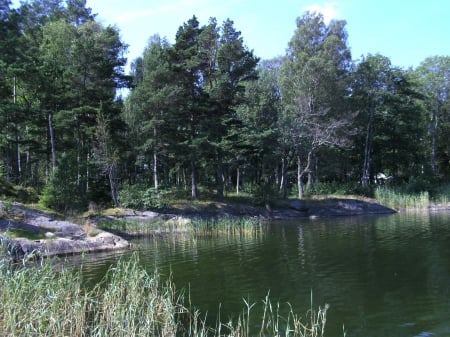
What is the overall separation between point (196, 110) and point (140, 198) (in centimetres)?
1028

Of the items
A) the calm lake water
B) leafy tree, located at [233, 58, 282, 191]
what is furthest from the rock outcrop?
leafy tree, located at [233, 58, 282, 191]

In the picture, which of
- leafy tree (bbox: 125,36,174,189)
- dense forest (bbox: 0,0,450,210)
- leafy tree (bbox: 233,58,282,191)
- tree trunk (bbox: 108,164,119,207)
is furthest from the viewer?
leafy tree (bbox: 233,58,282,191)

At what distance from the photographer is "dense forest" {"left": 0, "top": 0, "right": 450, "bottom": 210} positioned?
3541 centimetres

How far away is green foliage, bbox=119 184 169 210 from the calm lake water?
9.06 metres

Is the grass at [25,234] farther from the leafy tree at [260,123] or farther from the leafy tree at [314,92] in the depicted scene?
the leafy tree at [314,92]

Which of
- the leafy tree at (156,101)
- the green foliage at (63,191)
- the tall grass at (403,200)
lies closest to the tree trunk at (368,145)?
the tall grass at (403,200)

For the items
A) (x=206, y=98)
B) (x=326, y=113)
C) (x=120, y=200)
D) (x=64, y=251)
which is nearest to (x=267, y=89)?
(x=326, y=113)

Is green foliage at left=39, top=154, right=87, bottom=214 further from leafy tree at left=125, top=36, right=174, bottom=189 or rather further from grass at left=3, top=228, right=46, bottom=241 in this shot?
grass at left=3, top=228, right=46, bottom=241

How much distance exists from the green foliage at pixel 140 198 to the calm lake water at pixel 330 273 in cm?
906

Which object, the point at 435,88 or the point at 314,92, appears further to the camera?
the point at 435,88

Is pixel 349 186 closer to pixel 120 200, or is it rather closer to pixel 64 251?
pixel 120 200

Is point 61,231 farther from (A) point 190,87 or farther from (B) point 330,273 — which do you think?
(A) point 190,87

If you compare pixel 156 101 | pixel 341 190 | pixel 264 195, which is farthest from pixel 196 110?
pixel 341 190

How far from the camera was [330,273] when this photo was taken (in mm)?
15117
